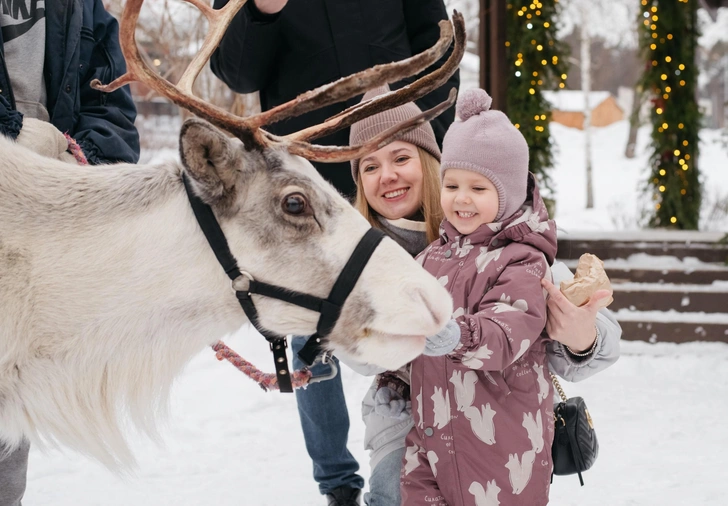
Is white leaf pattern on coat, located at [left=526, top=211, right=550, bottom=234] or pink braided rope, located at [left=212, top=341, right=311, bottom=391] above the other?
white leaf pattern on coat, located at [left=526, top=211, right=550, bottom=234]

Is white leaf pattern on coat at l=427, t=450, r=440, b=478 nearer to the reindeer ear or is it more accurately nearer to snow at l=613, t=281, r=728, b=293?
the reindeer ear

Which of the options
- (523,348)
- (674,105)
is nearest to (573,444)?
(523,348)

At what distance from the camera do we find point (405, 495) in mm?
2123

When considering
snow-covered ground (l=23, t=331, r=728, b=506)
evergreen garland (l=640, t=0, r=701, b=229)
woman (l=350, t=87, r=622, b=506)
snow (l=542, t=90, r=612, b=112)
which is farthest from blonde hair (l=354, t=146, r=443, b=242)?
snow (l=542, t=90, r=612, b=112)

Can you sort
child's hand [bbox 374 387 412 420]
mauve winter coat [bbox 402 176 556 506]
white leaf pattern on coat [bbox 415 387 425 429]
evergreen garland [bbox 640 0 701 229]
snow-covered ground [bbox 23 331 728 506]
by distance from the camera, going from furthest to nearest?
evergreen garland [bbox 640 0 701 229]
snow-covered ground [bbox 23 331 728 506]
child's hand [bbox 374 387 412 420]
white leaf pattern on coat [bbox 415 387 425 429]
mauve winter coat [bbox 402 176 556 506]

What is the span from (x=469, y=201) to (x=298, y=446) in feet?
7.75

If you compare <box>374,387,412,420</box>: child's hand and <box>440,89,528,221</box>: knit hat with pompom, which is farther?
<box>374,387,412,420</box>: child's hand

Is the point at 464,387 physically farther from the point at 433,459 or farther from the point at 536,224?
the point at 536,224

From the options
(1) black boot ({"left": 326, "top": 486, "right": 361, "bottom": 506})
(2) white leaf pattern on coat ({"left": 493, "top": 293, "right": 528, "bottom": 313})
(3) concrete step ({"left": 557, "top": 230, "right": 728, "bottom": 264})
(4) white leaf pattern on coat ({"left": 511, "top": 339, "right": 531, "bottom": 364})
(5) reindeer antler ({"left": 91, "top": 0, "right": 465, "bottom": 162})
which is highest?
(5) reindeer antler ({"left": 91, "top": 0, "right": 465, "bottom": 162})

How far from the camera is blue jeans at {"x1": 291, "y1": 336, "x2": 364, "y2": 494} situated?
291 cm

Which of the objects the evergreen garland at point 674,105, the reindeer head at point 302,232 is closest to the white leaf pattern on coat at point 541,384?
the reindeer head at point 302,232

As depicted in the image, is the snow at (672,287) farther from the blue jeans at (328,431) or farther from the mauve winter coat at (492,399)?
the mauve winter coat at (492,399)

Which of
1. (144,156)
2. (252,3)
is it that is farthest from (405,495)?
(144,156)

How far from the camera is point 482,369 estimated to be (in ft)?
6.27
